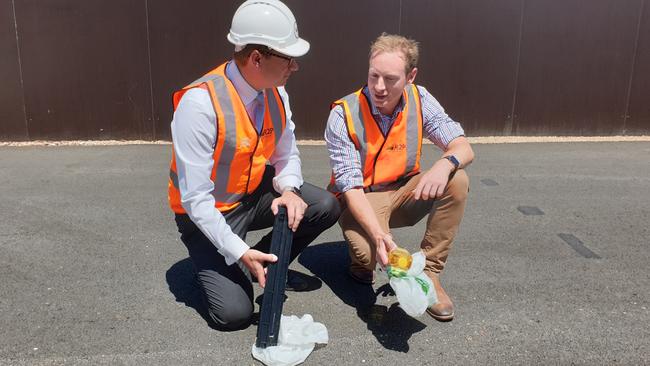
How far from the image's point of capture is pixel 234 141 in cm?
262

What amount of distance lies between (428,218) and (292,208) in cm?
77

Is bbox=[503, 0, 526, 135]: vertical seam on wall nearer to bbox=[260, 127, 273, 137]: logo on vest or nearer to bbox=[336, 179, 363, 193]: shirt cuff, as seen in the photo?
bbox=[336, 179, 363, 193]: shirt cuff

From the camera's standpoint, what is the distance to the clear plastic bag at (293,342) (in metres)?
2.46

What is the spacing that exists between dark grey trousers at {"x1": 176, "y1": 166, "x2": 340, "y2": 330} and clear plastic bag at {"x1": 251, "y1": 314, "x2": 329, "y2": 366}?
0.66 ft

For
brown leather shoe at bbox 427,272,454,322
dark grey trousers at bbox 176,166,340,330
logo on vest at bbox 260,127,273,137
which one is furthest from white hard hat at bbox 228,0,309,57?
brown leather shoe at bbox 427,272,454,322

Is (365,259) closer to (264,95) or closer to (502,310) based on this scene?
(502,310)

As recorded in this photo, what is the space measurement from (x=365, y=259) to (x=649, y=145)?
5662 millimetres

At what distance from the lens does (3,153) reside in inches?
245

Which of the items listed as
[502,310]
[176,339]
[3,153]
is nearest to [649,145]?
[502,310]

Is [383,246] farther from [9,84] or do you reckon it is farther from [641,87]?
[641,87]

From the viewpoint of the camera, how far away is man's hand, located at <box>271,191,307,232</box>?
104 inches

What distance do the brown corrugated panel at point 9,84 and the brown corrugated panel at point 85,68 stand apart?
0.09 metres

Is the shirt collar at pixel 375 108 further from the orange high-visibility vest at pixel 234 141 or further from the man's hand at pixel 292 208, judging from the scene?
the man's hand at pixel 292 208

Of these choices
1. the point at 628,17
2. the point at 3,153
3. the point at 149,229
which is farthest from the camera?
the point at 628,17
